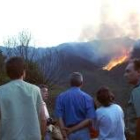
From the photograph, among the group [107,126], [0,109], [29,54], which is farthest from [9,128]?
[29,54]

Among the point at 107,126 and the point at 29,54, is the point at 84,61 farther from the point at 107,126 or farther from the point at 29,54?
the point at 107,126

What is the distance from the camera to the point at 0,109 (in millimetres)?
Answer: 6480

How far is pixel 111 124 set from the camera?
340 inches

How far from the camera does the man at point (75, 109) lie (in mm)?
9009

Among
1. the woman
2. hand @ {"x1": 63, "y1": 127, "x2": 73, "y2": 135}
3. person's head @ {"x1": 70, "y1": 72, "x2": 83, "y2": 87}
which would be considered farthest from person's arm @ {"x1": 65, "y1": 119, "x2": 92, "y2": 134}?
person's head @ {"x1": 70, "y1": 72, "x2": 83, "y2": 87}

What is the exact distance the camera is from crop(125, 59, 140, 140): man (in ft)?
18.8

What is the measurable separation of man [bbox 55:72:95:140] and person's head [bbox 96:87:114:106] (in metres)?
0.34

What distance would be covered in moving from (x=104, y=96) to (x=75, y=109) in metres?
0.61

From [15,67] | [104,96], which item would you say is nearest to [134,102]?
[15,67]

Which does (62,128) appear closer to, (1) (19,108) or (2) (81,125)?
(2) (81,125)

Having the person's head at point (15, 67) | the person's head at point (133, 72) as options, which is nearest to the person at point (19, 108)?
the person's head at point (15, 67)

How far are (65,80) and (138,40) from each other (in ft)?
24.9

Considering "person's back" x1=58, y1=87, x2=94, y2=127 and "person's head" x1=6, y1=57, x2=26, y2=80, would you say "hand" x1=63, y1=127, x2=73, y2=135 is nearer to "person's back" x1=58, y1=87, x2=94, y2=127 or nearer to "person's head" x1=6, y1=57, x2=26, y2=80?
"person's back" x1=58, y1=87, x2=94, y2=127

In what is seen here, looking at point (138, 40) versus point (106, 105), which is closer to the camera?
point (106, 105)
